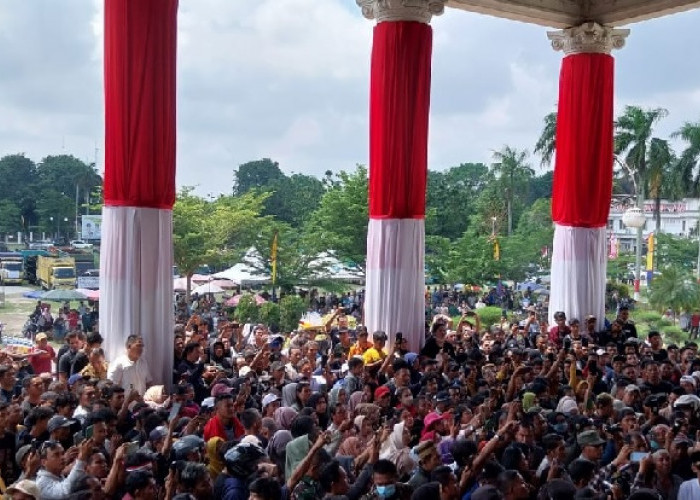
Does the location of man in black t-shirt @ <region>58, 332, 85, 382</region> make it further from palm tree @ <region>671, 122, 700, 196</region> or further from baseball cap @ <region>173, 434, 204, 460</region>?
palm tree @ <region>671, 122, 700, 196</region>

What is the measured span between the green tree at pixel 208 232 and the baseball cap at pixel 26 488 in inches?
911

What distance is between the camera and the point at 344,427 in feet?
19.5

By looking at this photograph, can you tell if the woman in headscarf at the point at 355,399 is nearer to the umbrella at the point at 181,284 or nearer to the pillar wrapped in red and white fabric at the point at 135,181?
the pillar wrapped in red and white fabric at the point at 135,181

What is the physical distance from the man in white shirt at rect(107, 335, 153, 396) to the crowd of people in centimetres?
2

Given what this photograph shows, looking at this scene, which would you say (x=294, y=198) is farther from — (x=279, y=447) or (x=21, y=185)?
(x=279, y=447)

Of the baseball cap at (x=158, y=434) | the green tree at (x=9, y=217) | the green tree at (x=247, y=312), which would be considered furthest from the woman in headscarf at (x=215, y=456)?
the green tree at (x=9, y=217)

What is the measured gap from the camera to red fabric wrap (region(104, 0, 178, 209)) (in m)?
9.50

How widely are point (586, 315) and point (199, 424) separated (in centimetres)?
1069

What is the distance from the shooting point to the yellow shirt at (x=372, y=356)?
1020 centimetres

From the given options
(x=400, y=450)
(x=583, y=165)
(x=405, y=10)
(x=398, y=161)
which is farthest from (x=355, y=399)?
(x=583, y=165)

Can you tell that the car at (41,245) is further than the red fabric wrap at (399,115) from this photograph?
Yes

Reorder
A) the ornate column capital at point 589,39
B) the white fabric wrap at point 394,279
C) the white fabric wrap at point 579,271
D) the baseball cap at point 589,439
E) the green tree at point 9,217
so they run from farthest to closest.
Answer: the green tree at point 9,217 < the white fabric wrap at point 579,271 < the ornate column capital at point 589,39 < the white fabric wrap at point 394,279 < the baseball cap at point 589,439

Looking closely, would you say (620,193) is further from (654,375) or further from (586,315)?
(654,375)

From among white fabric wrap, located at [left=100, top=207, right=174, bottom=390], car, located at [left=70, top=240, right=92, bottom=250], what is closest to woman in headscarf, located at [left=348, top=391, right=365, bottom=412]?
white fabric wrap, located at [left=100, top=207, right=174, bottom=390]
